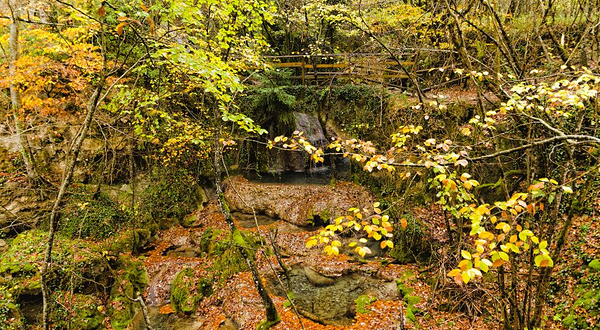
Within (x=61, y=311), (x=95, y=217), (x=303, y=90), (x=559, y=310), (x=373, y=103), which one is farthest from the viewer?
(x=303, y=90)

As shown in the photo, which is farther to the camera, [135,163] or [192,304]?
[135,163]

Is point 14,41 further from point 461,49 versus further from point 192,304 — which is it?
point 461,49

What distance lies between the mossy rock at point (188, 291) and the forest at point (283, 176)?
56 millimetres

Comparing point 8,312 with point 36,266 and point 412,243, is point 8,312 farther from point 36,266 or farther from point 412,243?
point 412,243

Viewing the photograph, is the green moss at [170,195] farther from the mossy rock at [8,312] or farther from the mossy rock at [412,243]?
the mossy rock at [412,243]

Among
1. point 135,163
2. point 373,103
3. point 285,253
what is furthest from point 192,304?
point 373,103

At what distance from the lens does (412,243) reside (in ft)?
29.5

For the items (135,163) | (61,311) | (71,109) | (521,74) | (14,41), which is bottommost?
(61,311)

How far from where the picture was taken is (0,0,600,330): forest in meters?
4.04

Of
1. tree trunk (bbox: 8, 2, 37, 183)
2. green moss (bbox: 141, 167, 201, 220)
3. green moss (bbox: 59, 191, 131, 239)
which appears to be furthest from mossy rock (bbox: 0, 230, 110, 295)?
green moss (bbox: 141, 167, 201, 220)

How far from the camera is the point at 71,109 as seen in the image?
A: 11055mm

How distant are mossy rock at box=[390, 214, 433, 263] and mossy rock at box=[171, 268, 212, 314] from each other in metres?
6.13

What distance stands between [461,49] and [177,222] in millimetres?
11816

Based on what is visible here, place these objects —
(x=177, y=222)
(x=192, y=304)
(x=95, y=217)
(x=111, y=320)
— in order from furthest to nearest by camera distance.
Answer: (x=177, y=222), (x=95, y=217), (x=192, y=304), (x=111, y=320)
